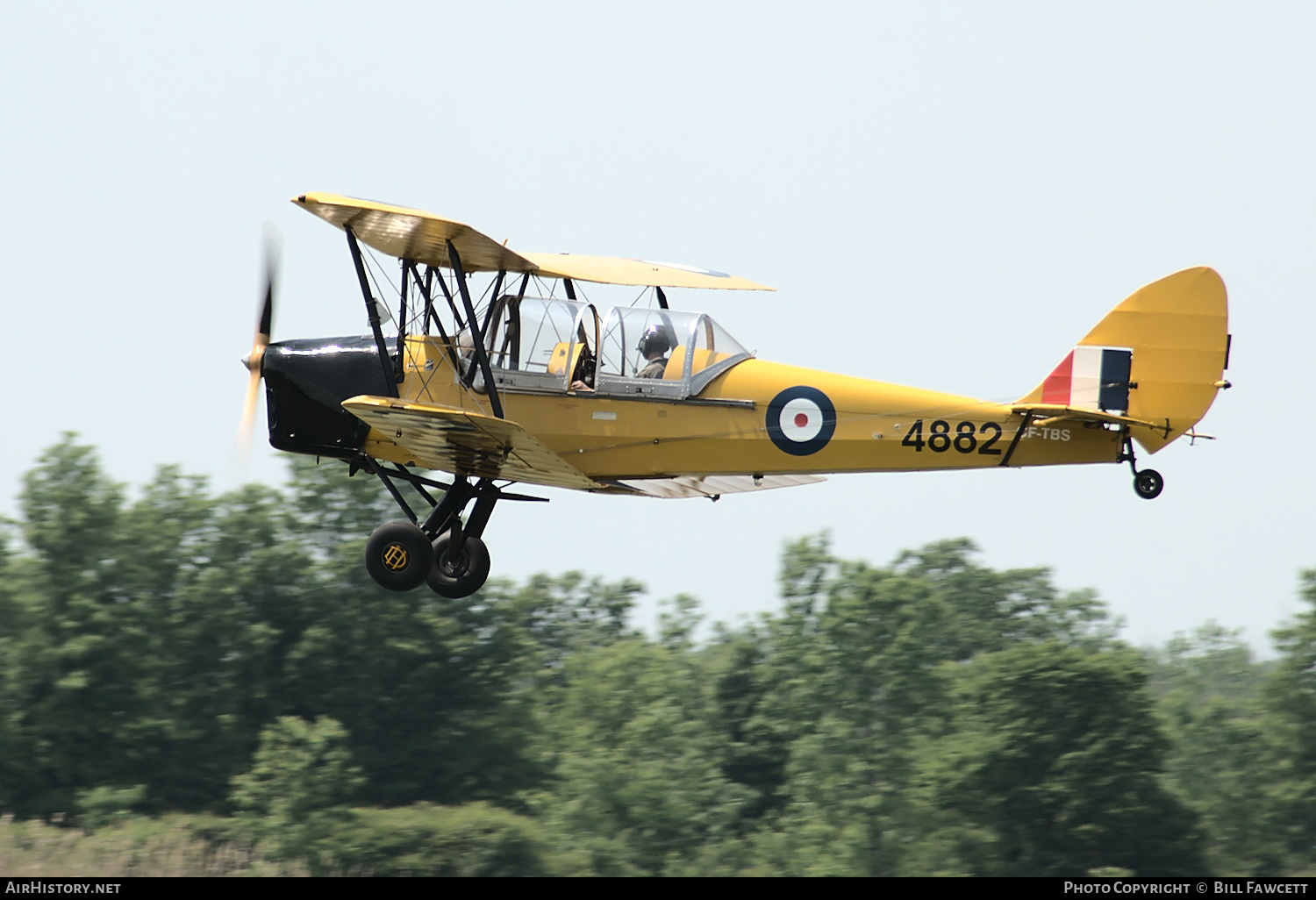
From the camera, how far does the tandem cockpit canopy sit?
1261 centimetres

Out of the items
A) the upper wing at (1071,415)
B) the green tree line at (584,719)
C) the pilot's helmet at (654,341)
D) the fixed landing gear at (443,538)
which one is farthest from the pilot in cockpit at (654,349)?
the green tree line at (584,719)

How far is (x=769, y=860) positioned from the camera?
34.1 metres

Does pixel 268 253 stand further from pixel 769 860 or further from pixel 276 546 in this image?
pixel 276 546

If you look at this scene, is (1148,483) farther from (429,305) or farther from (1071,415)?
(429,305)

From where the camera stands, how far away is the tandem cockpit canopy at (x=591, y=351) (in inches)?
496

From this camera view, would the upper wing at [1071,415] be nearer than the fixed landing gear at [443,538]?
Yes

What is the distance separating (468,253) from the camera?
1252 centimetres

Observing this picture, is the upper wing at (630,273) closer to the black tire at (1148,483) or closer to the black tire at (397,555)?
the black tire at (397,555)

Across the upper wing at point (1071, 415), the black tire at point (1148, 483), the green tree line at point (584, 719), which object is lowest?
the green tree line at point (584, 719)

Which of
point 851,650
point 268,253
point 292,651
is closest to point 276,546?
point 292,651

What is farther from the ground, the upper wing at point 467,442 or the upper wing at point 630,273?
the upper wing at point 630,273

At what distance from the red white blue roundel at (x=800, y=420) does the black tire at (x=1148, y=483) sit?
2669 millimetres

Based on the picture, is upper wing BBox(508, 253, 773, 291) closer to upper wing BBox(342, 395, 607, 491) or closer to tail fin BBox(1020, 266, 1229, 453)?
upper wing BBox(342, 395, 607, 491)

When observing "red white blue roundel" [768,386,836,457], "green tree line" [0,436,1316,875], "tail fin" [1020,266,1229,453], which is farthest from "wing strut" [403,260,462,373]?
"green tree line" [0,436,1316,875]
